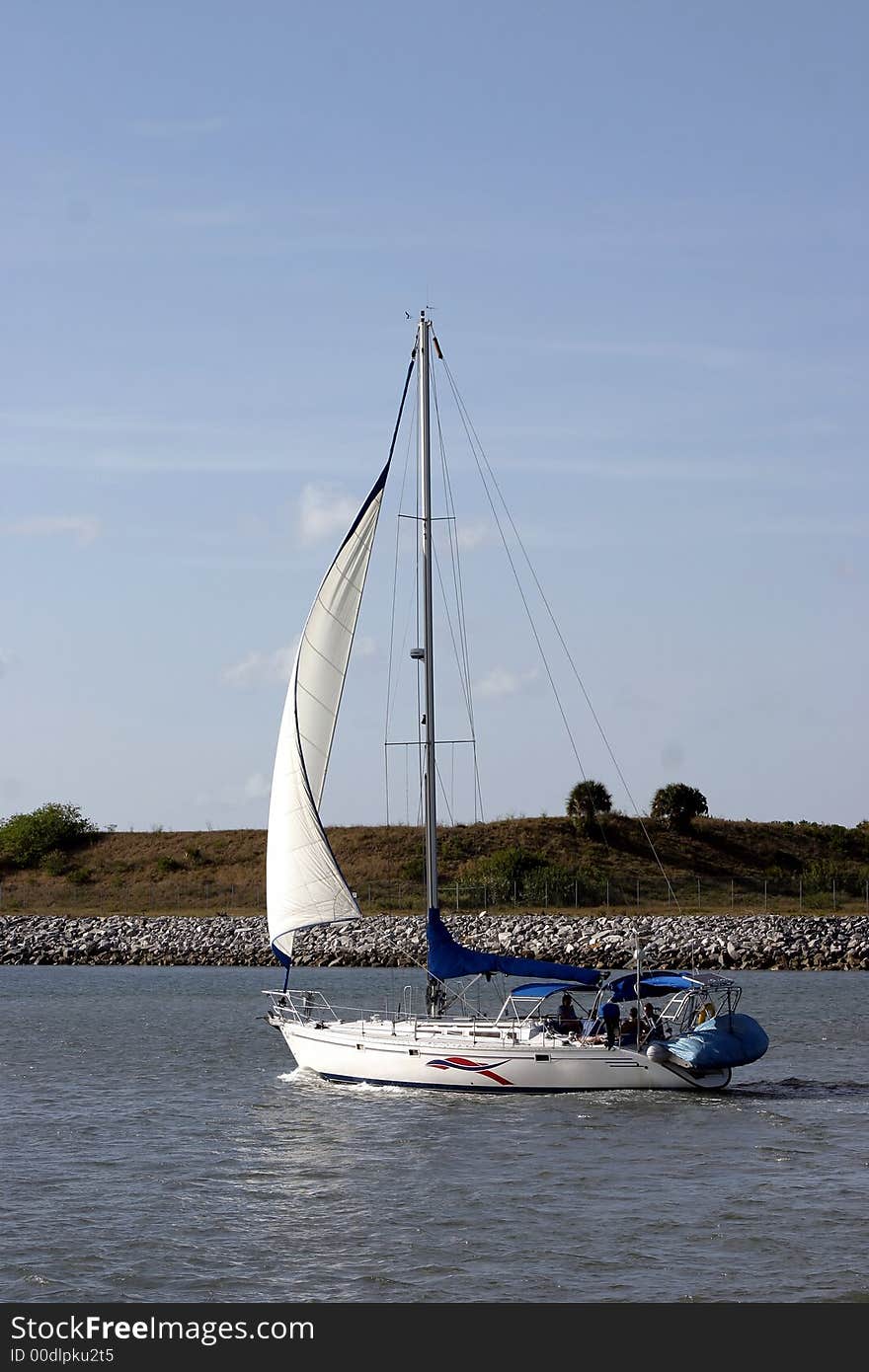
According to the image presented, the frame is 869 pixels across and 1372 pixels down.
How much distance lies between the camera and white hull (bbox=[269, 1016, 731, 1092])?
107ft

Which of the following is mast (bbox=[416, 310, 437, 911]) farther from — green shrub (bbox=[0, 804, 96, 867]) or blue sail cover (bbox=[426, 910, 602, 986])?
green shrub (bbox=[0, 804, 96, 867])

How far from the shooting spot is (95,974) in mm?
72062

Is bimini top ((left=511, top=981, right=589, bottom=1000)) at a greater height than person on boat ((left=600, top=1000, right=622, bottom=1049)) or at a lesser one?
greater

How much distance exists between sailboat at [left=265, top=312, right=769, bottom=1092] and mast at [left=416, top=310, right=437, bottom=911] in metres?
→ 0.03

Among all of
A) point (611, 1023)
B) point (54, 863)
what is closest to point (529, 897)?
point (54, 863)

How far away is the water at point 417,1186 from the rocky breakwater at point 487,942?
28475 mm

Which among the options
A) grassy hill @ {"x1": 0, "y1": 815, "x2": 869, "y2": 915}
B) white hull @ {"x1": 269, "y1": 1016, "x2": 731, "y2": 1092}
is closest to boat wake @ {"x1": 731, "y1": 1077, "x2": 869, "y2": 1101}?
white hull @ {"x1": 269, "y1": 1016, "x2": 731, "y2": 1092}

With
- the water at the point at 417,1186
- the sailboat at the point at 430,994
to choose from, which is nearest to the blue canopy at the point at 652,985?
the sailboat at the point at 430,994

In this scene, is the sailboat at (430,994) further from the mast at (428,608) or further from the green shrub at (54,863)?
the green shrub at (54,863)

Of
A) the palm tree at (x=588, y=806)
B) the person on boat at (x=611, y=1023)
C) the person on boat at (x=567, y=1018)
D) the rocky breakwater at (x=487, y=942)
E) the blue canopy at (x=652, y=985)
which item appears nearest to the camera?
the person on boat at (x=611, y=1023)

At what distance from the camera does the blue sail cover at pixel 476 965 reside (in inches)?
1346

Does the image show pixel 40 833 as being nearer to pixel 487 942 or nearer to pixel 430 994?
pixel 487 942

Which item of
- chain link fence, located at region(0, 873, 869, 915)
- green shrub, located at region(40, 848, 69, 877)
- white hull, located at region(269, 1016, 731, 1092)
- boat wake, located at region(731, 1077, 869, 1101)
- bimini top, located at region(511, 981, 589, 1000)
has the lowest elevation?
boat wake, located at region(731, 1077, 869, 1101)
